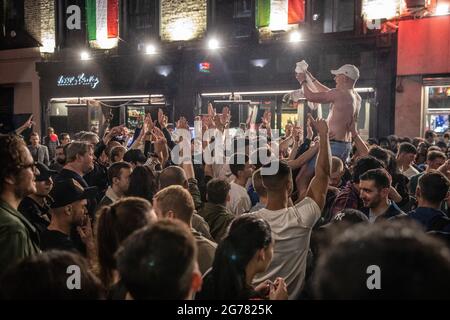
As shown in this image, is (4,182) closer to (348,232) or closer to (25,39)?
(348,232)

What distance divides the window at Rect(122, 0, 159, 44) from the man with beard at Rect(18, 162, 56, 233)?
40.2ft

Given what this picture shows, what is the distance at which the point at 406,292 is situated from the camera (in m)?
1.02

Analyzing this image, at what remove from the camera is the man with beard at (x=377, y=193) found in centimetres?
370

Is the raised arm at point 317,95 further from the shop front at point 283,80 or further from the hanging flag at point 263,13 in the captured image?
the hanging flag at point 263,13

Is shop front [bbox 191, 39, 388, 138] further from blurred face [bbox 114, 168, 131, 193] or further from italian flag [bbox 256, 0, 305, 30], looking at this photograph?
blurred face [bbox 114, 168, 131, 193]

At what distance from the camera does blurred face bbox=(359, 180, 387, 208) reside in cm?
371

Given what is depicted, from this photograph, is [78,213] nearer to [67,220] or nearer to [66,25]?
[67,220]

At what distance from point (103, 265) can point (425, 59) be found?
11520mm

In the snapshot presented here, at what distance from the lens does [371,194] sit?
3.73 metres

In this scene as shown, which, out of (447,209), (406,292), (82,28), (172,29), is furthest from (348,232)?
(82,28)

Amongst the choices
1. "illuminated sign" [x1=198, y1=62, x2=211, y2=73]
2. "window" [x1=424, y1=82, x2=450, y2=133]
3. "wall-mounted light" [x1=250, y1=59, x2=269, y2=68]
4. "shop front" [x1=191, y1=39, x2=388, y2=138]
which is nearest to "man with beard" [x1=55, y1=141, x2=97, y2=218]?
"shop front" [x1=191, y1=39, x2=388, y2=138]

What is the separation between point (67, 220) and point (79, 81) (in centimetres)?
1448

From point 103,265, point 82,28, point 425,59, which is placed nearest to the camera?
point 103,265

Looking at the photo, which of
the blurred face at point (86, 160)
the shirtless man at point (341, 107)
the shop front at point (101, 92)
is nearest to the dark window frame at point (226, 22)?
the shop front at point (101, 92)
